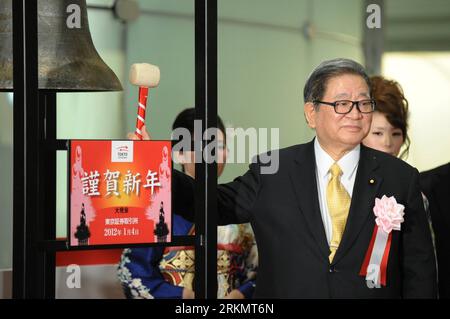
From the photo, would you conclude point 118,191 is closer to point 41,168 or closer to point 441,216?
point 41,168

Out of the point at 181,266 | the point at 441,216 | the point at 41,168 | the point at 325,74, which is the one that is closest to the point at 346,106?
the point at 325,74

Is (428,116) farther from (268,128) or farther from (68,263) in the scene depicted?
(68,263)

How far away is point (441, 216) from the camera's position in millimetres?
2646

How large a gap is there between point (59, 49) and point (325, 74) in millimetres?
757

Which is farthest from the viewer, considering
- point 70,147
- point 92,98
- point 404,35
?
point 404,35

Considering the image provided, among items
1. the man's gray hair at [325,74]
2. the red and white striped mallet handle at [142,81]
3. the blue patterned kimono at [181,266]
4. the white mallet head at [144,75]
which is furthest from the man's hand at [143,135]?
the man's gray hair at [325,74]

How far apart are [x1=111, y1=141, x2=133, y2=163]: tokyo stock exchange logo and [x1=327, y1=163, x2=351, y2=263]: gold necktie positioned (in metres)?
0.57

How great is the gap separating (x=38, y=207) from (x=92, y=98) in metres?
0.37

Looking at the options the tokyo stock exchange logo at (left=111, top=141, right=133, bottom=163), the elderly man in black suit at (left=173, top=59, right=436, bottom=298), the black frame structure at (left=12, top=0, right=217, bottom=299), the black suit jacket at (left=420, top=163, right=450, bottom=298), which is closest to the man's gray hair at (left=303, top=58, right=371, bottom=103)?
the elderly man in black suit at (left=173, top=59, right=436, bottom=298)

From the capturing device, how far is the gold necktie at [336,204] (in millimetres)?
2467

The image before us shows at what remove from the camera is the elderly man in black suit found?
8.06ft

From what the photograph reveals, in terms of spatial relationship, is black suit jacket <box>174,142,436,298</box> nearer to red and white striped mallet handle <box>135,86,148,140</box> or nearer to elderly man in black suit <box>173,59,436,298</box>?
elderly man in black suit <box>173,59,436,298</box>

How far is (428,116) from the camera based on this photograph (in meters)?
2.61
